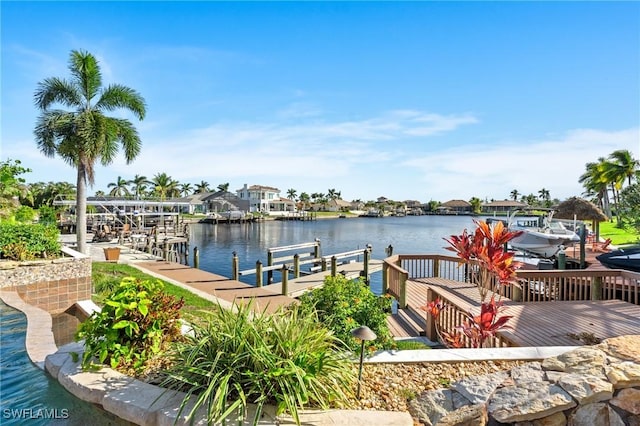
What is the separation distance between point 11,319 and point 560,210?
2570 centimetres

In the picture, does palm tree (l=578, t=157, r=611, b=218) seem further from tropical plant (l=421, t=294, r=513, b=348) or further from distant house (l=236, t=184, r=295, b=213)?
distant house (l=236, t=184, r=295, b=213)

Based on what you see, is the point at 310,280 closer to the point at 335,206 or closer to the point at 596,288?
the point at 596,288

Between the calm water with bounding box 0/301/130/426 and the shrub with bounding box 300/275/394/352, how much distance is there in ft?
6.87

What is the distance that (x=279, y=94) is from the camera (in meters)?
14.7

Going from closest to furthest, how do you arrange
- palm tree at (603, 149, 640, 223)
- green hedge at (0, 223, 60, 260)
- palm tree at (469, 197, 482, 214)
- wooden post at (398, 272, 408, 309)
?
1. wooden post at (398, 272, 408, 309)
2. green hedge at (0, 223, 60, 260)
3. palm tree at (603, 149, 640, 223)
4. palm tree at (469, 197, 482, 214)

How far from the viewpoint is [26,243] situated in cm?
857

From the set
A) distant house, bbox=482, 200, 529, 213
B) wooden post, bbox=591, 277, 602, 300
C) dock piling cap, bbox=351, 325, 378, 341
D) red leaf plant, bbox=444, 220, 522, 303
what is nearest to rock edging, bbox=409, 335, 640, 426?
dock piling cap, bbox=351, 325, 378, 341

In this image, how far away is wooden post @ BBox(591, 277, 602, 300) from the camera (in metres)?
7.54

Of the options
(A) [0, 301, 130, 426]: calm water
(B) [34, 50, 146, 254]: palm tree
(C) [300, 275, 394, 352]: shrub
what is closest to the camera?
(A) [0, 301, 130, 426]: calm water

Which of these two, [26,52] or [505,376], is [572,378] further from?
[26,52]

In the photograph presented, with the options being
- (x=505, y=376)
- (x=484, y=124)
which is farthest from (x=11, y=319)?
(x=484, y=124)

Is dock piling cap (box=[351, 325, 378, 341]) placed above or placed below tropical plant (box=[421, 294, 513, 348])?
above

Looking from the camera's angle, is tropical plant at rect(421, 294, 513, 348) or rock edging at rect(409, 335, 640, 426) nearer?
rock edging at rect(409, 335, 640, 426)

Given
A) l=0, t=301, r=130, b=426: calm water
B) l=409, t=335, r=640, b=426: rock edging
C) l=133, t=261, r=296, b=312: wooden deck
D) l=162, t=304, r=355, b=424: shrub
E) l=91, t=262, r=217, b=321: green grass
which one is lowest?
l=133, t=261, r=296, b=312: wooden deck
